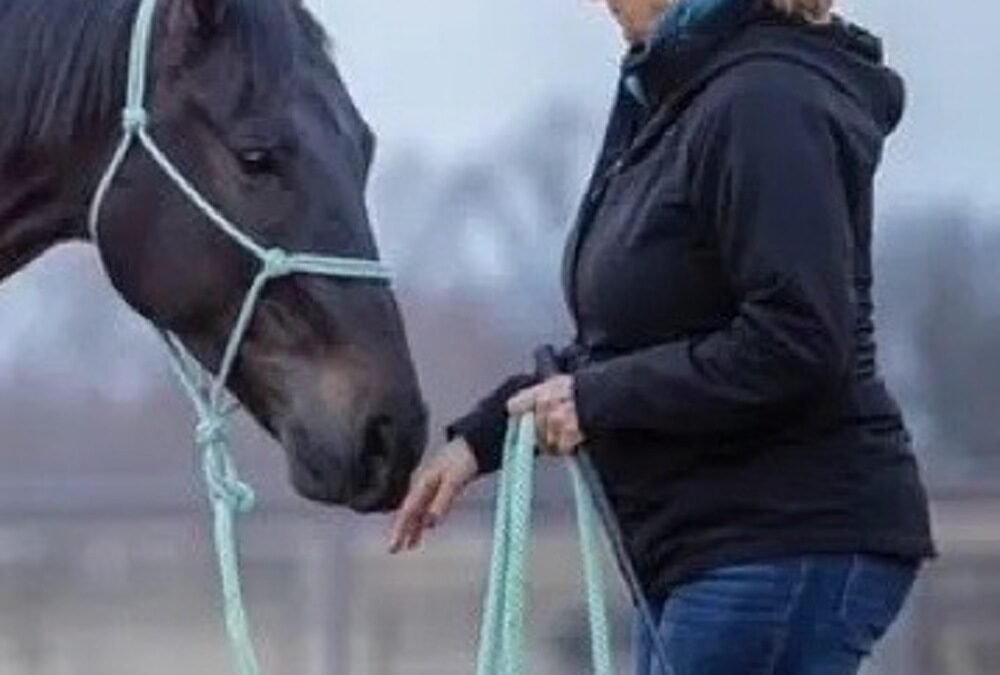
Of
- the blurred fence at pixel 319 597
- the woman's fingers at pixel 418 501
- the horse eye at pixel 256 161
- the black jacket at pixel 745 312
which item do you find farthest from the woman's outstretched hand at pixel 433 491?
the blurred fence at pixel 319 597

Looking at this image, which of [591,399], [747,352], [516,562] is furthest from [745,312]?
[516,562]

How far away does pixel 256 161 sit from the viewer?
94.7 inches

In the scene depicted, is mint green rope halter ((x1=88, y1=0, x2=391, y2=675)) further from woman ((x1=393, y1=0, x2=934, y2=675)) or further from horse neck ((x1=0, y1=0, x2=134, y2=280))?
woman ((x1=393, y1=0, x2=934, y2=675))

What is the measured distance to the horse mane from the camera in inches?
96.2

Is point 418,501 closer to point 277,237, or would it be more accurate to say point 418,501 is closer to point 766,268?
point 277,237

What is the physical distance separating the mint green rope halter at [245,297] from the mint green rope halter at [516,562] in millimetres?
163

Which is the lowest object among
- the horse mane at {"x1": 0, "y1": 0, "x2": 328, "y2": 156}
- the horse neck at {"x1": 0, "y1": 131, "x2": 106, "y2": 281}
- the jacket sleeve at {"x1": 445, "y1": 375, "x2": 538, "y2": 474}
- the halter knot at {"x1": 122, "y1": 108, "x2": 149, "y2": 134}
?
the jacket sleeve at {"x1": 445, "y1": 375, "x2": 538, "y2": 474}

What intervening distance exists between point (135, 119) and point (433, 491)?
338 mm

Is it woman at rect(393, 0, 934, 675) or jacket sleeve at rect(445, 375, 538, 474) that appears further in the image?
jacket sleeve at rect(445, 375, 538, 474)

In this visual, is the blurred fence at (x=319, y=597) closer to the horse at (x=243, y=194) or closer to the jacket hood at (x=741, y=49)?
the horse at (x=243, y=194)

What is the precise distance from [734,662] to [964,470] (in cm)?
218

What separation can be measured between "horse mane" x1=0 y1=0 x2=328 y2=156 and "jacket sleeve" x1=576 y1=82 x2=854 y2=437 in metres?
0.37

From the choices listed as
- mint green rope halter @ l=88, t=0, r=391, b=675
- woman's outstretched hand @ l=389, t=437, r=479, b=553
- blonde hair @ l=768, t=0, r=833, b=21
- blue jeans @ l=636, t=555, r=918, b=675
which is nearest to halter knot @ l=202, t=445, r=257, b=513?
mint green rope halter @ l=88, t=0, r=391, b=675

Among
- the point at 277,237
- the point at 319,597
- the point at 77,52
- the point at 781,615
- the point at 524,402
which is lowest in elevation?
the point at 319,597
